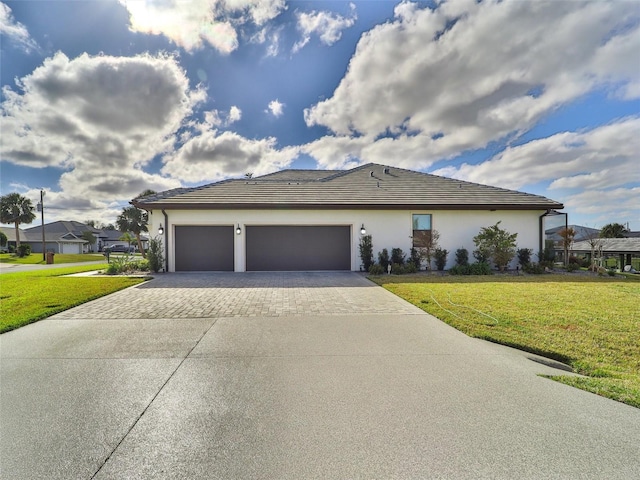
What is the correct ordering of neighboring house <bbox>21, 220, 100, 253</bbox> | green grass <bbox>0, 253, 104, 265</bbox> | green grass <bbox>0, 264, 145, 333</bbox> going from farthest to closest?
neighboring house <bbox>21, 220, 100, 253</bbox> < green grass <bbox>0, 253, 104, 265</bbox> < green grass <bbox>0, 264, 145, 333</bbox>

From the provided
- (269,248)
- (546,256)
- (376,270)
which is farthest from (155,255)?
(546,256)

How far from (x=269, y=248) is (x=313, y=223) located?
7.72 ft

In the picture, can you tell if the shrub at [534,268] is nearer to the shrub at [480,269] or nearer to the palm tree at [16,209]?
the shrub at [480,269]

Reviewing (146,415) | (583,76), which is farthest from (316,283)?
(583,76)

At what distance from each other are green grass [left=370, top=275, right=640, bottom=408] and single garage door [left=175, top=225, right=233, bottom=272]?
7039 millimetres

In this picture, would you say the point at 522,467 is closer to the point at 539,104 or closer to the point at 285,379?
the point at 285,379

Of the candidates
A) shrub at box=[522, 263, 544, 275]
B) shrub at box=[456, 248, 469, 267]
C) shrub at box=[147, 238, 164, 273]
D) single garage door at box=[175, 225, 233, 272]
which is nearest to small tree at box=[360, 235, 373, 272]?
shrub at box=[456, 248, 469, 267]

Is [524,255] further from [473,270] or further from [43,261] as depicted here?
[43,261]

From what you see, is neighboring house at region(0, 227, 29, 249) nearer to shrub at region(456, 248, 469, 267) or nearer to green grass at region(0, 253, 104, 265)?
green grass at region(0, 253, 104, 265)

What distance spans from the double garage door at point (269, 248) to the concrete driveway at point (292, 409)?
7.31 m

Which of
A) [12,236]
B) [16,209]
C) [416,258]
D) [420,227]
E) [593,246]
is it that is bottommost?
[416,258]

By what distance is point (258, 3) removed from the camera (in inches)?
353

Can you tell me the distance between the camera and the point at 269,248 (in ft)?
39.7

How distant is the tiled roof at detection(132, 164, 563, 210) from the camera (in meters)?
11.5
